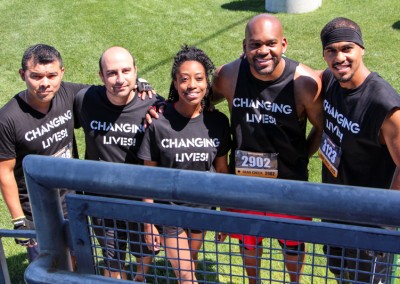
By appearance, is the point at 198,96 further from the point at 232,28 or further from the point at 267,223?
the point at 232,28

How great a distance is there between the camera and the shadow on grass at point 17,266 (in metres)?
4.26

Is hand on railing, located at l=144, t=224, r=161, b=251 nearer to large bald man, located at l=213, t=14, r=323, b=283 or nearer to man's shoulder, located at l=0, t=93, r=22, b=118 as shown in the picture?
large bald man, located at l=213, t=14, r=323, b=283

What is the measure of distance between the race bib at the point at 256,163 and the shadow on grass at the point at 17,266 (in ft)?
6.48

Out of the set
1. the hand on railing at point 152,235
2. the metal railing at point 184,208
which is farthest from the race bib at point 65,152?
the metal railing at point 184,208

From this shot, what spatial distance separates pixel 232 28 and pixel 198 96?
21.1 feet

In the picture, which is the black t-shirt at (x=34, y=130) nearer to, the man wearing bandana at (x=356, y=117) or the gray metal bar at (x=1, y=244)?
the gray metal bar at (x=1, y=244)

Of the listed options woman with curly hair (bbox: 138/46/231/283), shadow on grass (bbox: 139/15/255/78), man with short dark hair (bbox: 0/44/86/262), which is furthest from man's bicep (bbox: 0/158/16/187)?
shadow on grass (bbox: 139/15/255/78)

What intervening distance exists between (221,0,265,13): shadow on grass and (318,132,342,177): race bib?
7325 mm

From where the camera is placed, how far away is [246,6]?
10.5m

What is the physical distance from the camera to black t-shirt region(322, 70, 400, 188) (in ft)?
9.20

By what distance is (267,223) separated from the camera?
3.90 ft

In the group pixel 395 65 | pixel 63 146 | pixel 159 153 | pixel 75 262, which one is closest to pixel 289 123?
pixel 159 153

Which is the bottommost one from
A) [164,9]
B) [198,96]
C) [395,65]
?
[395,65]

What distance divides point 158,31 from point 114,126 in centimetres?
630
